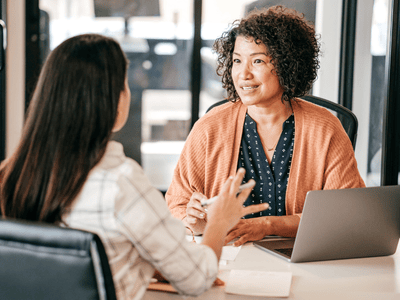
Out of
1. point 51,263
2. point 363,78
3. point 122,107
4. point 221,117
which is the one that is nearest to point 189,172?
point 221,117

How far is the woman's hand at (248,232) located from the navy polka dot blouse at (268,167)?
0.21 m

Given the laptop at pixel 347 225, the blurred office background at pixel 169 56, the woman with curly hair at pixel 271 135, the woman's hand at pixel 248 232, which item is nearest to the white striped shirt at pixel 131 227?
the laptop at pixel 347 225

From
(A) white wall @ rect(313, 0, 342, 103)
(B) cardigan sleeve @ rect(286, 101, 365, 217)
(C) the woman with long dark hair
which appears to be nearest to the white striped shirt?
(C) the woman with long dark hair

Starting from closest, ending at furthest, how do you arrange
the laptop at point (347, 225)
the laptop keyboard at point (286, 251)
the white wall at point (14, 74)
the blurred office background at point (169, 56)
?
1. the laptop at point (347, 225)
2. the laptop keyboard at point (286, 251)
3. the blurred office background at point (169, 56)
4. the white wall at point (14, 74)

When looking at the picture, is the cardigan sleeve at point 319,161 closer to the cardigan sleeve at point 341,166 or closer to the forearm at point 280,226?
the cardigan sleeve at point 341,166

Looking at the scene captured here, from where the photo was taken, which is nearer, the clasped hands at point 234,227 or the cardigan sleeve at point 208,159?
the clasped hands at point 234,227

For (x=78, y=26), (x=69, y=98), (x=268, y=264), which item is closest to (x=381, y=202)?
(x=268, y=264)

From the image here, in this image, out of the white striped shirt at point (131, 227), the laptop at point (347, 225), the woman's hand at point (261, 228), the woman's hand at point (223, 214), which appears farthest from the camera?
the woman's hand at point (261, 228)

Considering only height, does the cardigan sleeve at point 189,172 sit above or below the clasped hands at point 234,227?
above

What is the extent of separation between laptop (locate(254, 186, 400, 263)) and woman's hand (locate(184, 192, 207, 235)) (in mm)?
253

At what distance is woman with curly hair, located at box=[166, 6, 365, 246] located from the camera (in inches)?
61.3

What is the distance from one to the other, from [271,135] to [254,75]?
0.75 feet

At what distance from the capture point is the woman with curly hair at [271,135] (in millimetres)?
1558

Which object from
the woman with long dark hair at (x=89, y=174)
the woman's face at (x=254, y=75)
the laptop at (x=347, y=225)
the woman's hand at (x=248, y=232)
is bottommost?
the woman's hand at (x=248, y=232)
